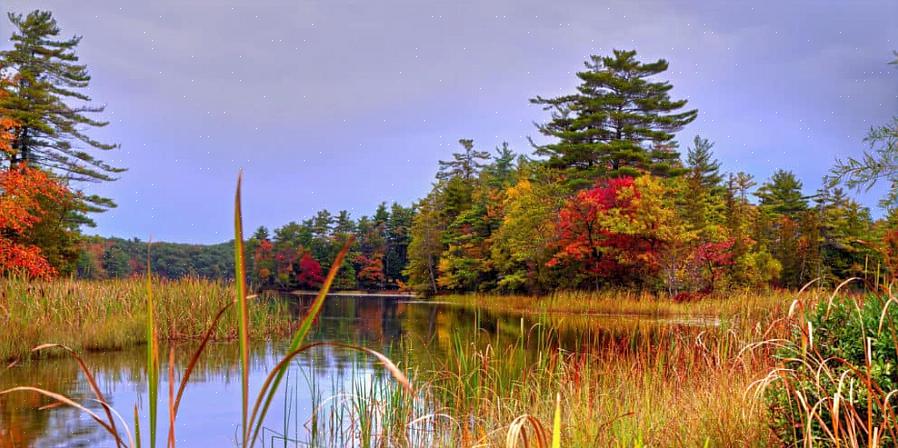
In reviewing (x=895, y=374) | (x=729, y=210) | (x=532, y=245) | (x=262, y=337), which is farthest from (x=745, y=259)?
(x=895, y=374)

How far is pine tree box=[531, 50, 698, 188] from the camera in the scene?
109ft

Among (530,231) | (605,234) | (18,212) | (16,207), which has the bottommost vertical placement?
(605,234)

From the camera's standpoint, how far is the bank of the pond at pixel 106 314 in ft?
38.9

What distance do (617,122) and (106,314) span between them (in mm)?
27294

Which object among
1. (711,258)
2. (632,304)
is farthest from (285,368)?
(711,258)

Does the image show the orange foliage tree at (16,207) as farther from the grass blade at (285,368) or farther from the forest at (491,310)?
the grass blade at (285,368)

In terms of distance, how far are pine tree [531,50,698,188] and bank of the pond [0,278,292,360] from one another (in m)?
20.7

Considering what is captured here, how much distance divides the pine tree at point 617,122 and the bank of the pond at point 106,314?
20.7 metres

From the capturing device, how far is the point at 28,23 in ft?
108

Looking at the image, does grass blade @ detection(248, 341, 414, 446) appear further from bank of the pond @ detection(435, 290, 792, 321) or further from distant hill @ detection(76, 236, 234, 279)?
distant hill @ detection(76, 236, 234, 279)

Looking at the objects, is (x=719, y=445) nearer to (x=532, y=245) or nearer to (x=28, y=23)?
(x=532, y=245)

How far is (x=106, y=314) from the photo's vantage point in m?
13.7

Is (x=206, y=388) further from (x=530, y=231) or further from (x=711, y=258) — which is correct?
(x=711, y=258)

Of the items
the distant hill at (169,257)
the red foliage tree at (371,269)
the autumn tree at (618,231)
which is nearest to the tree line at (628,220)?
the autumn tree at (618,231)
